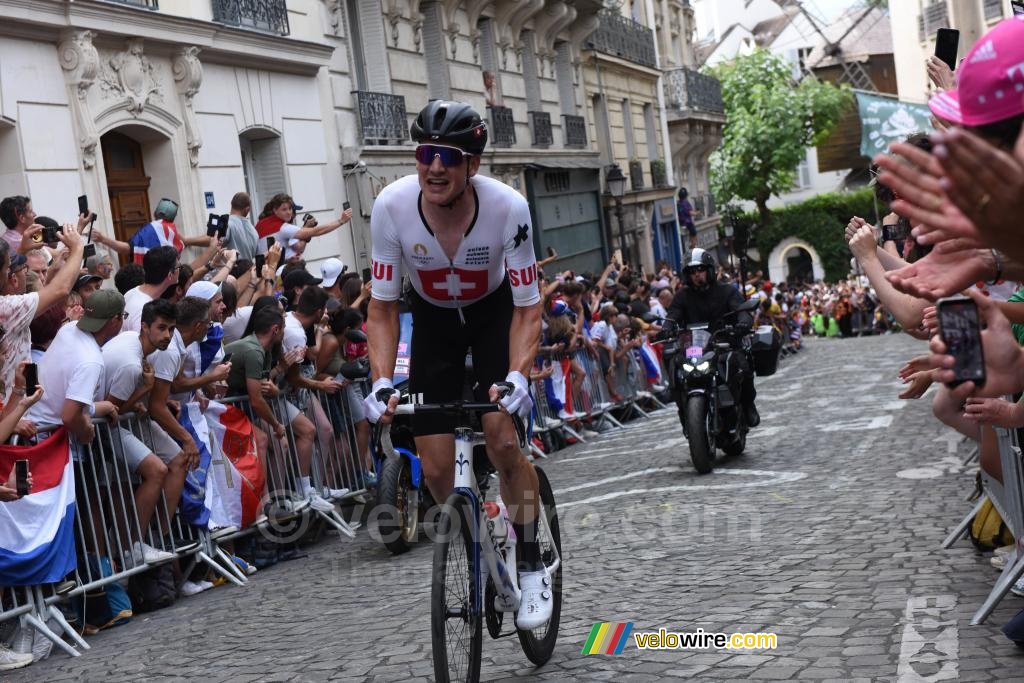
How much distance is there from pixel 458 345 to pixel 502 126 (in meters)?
23.1

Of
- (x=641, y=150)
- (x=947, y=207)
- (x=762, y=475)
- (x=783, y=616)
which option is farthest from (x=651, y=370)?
(x=641, y=150)

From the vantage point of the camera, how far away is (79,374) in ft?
26.5

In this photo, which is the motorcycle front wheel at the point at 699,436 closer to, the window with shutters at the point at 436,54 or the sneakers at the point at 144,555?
the sneakers at the point at 144,555

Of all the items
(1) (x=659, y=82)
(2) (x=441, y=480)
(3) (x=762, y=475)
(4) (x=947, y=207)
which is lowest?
(3) (x=762, y=475)

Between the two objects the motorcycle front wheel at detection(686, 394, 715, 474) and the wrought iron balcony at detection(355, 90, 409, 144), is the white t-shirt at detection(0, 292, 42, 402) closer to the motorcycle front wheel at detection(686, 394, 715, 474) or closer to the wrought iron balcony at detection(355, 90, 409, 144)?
the motorcycle front wheel at detection(686, 394, 715, 474)

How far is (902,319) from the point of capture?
566 cm

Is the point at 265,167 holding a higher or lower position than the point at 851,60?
lower

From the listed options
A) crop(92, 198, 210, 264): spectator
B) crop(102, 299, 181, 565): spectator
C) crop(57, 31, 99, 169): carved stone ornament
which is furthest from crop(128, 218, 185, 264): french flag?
crop(102, 299, 181, 565): spectator

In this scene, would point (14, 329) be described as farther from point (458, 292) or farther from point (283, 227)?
point (283, 227)

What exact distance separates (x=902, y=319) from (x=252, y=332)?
6.08m

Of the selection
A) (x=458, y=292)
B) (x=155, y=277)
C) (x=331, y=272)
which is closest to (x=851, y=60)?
(x=331, y=272)

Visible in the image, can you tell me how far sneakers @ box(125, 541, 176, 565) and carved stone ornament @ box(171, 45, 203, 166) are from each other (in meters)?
8.98

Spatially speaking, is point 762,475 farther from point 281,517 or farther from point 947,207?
point 947,207

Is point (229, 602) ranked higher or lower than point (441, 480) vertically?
lower
